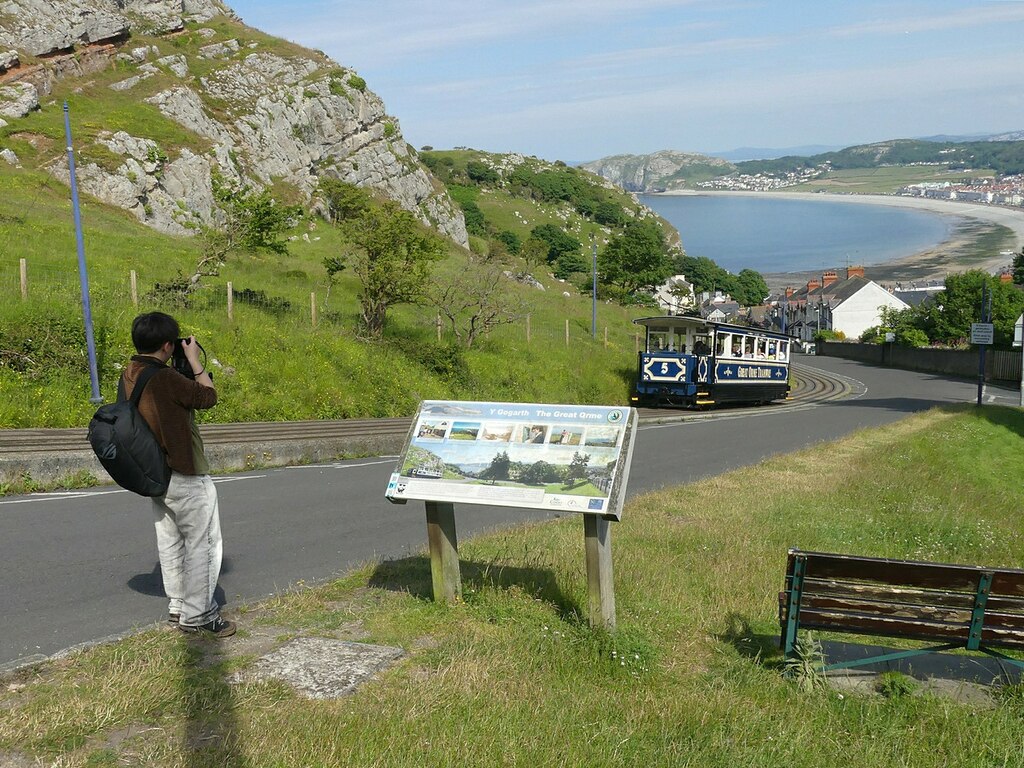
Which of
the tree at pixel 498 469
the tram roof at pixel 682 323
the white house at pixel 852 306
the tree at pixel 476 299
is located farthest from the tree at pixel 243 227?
the white house at pixel 852 306

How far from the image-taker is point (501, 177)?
7175 inches

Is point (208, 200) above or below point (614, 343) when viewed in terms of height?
above

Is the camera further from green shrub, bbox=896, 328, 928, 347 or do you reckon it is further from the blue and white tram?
green shrub, bbox=896, 328, 928, 347

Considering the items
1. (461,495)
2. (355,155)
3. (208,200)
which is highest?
(355,155)

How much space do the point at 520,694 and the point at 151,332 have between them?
3117 millimetres

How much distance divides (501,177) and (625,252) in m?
119

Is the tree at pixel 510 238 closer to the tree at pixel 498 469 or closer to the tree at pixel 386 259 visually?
the tree at pixel 386 259

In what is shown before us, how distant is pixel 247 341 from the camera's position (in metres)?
21.2

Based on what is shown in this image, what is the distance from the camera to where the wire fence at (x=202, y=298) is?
61.9 feet

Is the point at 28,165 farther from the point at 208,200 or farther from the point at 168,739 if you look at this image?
the point at 168,739

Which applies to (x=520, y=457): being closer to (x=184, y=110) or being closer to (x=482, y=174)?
(x=184, y=110)

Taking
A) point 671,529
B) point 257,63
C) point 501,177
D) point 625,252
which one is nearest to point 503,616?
point 671,529

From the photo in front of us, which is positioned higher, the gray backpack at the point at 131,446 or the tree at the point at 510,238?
the tree at the point at 510,238

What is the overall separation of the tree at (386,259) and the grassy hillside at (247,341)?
927 mm
